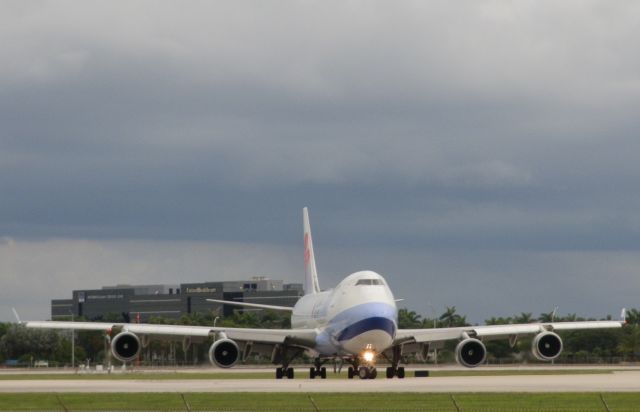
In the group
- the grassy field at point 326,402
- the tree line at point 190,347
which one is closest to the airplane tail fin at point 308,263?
the tree line at point 190,347

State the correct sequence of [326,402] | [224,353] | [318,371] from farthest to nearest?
1. [318,371]
2. [224,353]
3. [326,402]

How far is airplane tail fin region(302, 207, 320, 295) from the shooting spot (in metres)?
110

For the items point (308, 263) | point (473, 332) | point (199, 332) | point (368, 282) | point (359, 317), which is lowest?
point (473, 332)

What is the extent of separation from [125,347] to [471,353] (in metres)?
20.8

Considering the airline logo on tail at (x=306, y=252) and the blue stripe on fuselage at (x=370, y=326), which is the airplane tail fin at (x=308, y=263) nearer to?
the airline logo on tail at (x=306, y=252)

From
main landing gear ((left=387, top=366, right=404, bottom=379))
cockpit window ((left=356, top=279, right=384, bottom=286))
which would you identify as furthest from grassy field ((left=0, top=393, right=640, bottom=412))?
main landing gear ((left=387, top=366, right=404, bottom=379))

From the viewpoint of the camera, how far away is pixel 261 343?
83.3 m

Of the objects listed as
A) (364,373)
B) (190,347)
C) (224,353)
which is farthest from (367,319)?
(190,347)

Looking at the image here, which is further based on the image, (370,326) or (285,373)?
(285,373)

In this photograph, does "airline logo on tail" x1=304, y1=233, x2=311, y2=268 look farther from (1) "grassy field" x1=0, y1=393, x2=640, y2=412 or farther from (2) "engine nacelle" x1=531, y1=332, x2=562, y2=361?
(1) "grassy field" x1=0, y1=393, x2=640, y2=412

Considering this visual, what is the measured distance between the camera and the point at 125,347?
244 ft

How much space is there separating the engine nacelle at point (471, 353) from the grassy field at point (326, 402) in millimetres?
21166

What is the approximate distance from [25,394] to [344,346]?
22268mm

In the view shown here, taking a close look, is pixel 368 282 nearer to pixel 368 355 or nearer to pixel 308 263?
pixel 368 355
